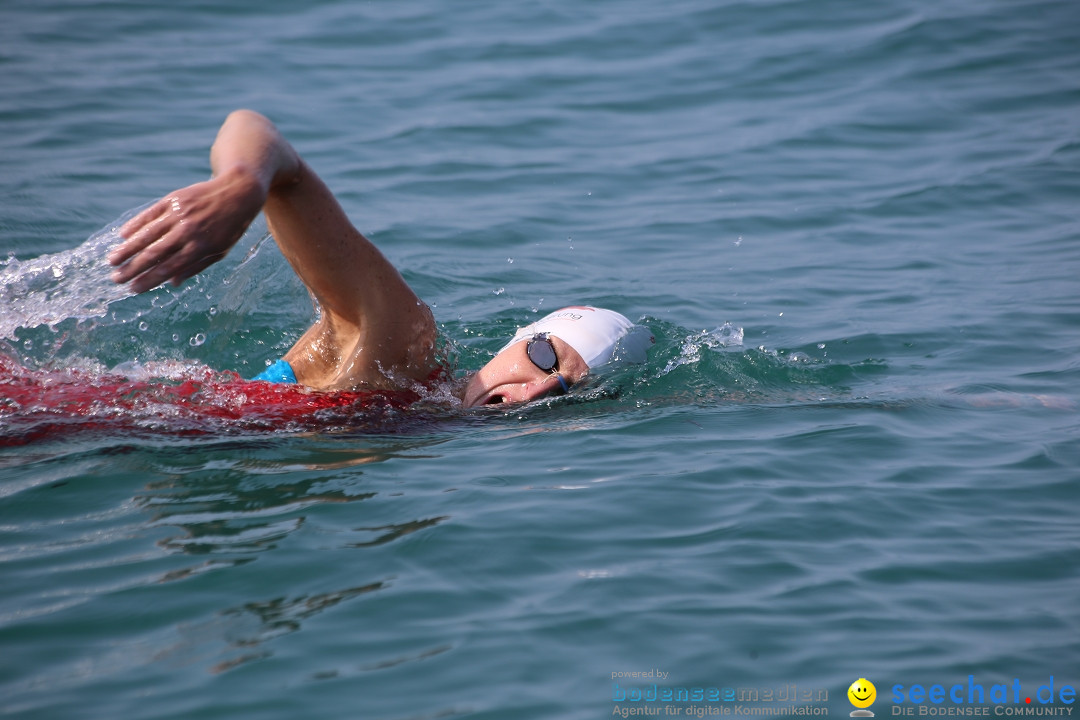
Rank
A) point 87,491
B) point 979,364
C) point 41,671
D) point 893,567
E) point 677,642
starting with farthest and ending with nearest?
1. point 979,364
2. point 87,491
3. point 893,567
4. point 677,642
5. point 41,671

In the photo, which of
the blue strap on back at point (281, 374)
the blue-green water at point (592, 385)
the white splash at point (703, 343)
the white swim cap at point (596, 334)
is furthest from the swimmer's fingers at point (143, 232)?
the white splash at point (703, 343)

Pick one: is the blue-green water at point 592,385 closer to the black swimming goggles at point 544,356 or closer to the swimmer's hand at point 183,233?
the black swimming goggles at point 544,356

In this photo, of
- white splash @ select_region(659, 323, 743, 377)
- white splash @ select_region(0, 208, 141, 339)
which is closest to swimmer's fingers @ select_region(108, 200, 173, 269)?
white splash @ select_region(0, 208, 141, 339)

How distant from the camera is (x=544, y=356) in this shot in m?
5.19

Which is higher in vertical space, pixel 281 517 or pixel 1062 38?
pixel 1062 38

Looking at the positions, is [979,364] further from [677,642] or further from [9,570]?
[9,570]

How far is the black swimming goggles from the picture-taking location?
519cm

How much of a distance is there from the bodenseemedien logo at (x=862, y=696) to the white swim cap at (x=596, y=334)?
248cm

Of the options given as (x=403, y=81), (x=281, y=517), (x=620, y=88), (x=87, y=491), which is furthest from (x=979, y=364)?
(x=403, y=81)

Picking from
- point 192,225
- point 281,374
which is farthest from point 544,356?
point 192,225

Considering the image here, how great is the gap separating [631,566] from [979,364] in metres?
3.54

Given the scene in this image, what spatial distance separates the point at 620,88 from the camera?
12.2 metres

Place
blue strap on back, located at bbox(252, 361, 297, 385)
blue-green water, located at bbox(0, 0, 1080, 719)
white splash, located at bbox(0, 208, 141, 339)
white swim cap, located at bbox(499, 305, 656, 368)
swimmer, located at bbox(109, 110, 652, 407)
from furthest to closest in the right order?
white swim cap, located at bbox(499, 305, 656, 368) → blue strap on back, located at bbox(252, 361, 297, 385) → white splash, located at bbox(0, 208, 141, 339) → swimmer, located at bbox(109, 110, 652, 407) → blue-green water, located at bbox(0, 0, 1080, 719)

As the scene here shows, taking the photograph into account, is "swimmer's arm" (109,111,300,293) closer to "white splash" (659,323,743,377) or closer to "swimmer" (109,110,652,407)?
"swimmer" (109,110,652,407)
